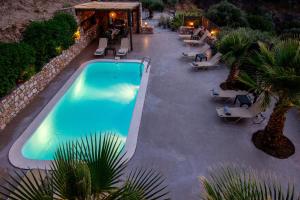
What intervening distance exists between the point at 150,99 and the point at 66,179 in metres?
8.36

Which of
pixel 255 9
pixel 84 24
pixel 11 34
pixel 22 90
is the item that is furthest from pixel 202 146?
pixel 255 9

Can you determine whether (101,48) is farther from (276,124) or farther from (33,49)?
(276,124)

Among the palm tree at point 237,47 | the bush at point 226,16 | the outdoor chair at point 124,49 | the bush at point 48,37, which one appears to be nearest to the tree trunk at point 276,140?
the palm tree at point 237,47

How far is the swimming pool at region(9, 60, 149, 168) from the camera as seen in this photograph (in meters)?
8.44

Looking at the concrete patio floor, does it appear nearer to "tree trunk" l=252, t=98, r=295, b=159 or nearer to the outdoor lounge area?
the outdoor lounge area

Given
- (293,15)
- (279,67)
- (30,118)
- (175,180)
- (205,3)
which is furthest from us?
(205,3)

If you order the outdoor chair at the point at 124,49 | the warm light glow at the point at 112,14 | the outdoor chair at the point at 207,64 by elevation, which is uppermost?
the warm light glow at the point at 112,14

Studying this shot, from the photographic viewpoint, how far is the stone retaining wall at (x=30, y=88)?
930cm

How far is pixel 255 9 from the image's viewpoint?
41219 millimetres

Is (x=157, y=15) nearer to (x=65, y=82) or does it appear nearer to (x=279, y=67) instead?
(x=65, y=82)

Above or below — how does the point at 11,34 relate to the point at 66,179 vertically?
above

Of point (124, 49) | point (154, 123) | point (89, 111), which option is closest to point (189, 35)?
point (124, 49)

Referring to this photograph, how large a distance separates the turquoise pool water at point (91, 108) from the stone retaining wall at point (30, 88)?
4.31ft

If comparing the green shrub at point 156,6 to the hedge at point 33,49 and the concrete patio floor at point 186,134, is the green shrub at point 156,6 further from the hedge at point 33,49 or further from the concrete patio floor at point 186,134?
the concrete patio floor at point 186,134
